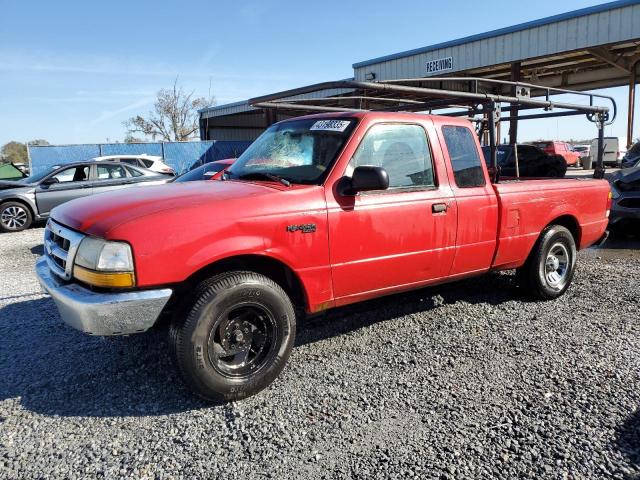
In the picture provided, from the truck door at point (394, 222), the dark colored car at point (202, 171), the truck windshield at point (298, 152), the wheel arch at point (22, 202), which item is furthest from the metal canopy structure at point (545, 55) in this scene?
the wheel arch at point (22, 202)

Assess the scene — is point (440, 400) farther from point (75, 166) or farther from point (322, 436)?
point (75, 166)

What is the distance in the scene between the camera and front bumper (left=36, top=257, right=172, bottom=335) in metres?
2.69

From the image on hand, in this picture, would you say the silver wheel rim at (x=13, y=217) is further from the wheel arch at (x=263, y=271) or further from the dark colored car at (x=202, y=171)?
the wheel arch at (x=263, y=271)

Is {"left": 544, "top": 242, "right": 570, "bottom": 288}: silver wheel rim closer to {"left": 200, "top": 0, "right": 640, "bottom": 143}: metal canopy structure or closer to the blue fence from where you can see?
{"left": 200, "top": 0, "right": 640, "bottom": 143}: metal canopy structure

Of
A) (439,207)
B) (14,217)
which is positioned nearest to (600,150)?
(439,207)

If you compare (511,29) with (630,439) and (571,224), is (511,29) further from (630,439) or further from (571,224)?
(630,439)

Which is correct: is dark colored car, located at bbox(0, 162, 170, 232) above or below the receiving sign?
below

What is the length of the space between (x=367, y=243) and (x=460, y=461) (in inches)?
61.9

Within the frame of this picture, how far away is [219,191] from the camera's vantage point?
10.8 feet

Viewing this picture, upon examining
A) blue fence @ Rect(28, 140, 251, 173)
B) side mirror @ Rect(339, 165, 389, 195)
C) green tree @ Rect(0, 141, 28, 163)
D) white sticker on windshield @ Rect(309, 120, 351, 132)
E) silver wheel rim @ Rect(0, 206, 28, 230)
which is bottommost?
silver wheel rim @ Rect(0, 206, 28, 230)

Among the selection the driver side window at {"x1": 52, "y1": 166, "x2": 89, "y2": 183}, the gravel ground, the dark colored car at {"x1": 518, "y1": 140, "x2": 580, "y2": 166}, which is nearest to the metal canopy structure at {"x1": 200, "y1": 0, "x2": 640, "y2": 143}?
the dark colored car at {"x1": 518, "y1": 140, "x2": 580, "y2": 166}

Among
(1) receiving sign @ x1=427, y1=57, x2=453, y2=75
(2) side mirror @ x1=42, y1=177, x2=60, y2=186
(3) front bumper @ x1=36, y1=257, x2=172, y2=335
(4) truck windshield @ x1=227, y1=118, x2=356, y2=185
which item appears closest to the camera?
(3) front bumper @ x1=36, y1=257, x2=172, y2=335

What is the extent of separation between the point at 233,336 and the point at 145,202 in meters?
1.03

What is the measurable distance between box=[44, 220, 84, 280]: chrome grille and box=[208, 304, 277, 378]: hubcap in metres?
0.98
